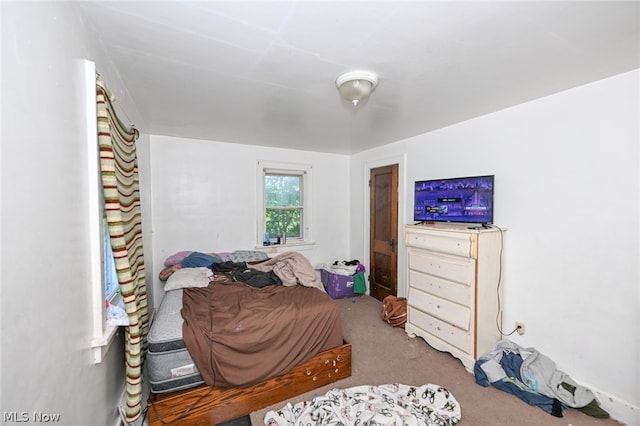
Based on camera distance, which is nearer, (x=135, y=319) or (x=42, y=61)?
(x=42, y=61)

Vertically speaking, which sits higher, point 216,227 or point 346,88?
point 346,88

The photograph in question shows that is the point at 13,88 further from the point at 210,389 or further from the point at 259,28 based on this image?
the point at 210,389

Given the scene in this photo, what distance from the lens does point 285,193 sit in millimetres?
4391

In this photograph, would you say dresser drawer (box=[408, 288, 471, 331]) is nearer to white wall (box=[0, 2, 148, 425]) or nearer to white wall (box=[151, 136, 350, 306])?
white wall (box=[151, 136, 350, 306])

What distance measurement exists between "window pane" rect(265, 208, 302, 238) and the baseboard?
3.71 metres

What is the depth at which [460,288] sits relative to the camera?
2375 mm

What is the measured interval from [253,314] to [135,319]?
2.49 feet

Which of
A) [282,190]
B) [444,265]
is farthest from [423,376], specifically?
[282,190]

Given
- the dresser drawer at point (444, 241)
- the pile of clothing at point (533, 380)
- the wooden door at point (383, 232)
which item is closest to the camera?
the pile of clothing at point (533, 380)

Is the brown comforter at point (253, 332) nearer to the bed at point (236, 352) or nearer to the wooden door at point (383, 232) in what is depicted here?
the bed at point (236, 352)

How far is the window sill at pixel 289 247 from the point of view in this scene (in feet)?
13.4

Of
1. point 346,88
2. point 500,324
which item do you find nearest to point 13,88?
point 346,88

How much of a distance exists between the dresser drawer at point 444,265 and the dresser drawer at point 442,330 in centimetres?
46

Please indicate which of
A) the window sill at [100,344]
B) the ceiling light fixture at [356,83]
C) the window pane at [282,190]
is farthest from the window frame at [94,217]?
the window pane at [282,190]
